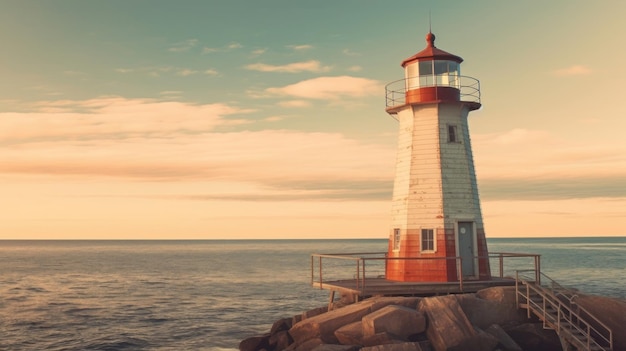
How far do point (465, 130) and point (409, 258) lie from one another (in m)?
5.71

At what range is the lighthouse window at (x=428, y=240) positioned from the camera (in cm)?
2420

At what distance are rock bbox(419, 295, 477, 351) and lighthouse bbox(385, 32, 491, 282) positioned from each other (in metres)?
3.88

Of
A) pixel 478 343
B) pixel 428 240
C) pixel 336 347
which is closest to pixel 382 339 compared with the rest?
pixel 336 347

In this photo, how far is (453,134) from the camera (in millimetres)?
24875

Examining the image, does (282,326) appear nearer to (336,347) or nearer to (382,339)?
(336,347)

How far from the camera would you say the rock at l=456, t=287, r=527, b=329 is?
2028 cm

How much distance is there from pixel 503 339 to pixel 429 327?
246 centimetres

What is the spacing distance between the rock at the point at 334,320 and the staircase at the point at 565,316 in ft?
13.1

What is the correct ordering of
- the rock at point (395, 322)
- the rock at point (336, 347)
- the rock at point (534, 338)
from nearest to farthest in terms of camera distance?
the rock at point (336, 347) → the rock at point (395, 322) → the rock at point (534, 338)

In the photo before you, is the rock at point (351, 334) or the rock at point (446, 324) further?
the rock at point (351, 334)

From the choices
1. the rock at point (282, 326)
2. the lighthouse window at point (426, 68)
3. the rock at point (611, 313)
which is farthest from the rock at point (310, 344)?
the lighthouse window at point (426, 68)

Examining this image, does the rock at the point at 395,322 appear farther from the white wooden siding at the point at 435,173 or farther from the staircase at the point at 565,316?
the white wooden siding at the point at 435,173

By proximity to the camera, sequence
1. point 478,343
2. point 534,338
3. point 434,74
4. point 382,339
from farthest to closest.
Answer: point 434,74 < point 534,338 < point 478,343 < point 382,339

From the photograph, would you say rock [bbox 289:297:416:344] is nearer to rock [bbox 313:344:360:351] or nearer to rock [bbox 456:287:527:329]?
rock [bbox 313:344:360:351]
